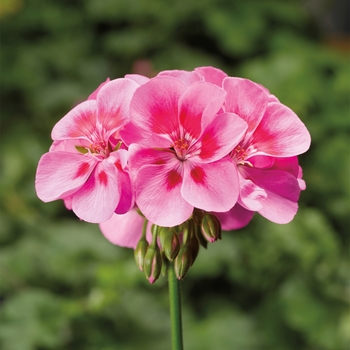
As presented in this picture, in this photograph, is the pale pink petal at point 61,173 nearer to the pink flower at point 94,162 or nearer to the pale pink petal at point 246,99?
the pink flower at point 94,162

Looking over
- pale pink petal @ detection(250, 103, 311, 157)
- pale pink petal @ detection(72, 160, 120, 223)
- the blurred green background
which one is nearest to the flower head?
pale pink petal @ detection(250, 103, 311, 157)

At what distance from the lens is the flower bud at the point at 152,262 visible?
50cm

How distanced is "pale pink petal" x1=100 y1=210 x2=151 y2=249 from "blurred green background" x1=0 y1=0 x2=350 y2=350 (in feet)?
1.71

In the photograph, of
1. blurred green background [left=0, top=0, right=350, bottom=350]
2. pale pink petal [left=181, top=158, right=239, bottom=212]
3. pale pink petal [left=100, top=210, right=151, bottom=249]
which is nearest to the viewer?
pale pink petal [left=181, top=158, right=239, bottom=212]

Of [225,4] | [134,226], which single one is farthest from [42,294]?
[225,4]

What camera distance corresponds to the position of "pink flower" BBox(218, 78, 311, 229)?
1.58 feet

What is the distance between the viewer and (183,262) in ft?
1.60

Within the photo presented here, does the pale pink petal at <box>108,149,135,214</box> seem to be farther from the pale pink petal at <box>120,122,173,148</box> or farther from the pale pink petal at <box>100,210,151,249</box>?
the pale pink petal at <box>100,210,151,249</box>

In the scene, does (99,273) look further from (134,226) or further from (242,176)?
(242,176)

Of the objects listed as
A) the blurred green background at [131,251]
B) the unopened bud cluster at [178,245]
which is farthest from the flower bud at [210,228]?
the blurred green background at [131,251]

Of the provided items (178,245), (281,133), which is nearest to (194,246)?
(178,245)

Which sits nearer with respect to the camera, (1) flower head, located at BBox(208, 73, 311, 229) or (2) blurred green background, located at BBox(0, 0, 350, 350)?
(1) flower head, located at BBox(208, 73, 311, 229)

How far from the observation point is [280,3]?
278 cm

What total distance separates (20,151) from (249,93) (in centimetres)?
173
